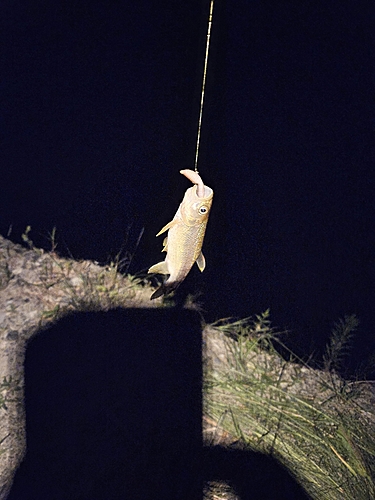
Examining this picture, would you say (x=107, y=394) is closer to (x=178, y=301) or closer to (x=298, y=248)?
(x=178, y=301)

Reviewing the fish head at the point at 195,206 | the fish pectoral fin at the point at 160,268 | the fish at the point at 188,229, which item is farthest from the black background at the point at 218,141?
the fish head at the point at 195,206

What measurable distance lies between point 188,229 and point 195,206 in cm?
13

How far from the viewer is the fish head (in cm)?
183

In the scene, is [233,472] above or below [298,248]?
below

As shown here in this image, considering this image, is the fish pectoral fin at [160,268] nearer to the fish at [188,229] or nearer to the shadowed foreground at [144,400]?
the fish at [188,229]

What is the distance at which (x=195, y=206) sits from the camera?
1.84 metres

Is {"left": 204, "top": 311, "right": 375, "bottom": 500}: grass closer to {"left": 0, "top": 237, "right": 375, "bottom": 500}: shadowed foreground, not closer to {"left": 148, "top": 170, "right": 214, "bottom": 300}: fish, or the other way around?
{"left": 0, "top": 237, "right": 375, "bottom": 500}: shadowed foreground

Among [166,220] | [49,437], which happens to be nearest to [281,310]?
[166,220]

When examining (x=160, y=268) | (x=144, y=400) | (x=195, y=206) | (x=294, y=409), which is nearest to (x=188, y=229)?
(x=195, y=206)

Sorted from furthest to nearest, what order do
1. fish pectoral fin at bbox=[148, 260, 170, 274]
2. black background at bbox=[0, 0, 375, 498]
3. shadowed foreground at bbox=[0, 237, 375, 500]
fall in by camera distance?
black background at bbox=[0, 0, 375, 498] < shadowed foreground at bbox=[0, 237, 375, 500] < fish pectoral fin at bbox=[148, 260, 170, 274]

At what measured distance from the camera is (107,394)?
9.59 feet

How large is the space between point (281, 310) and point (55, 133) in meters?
2.40

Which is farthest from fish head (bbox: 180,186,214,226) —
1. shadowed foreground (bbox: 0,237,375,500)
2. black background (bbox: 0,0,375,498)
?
shadowed foreground (bbox: 0,237,375,500)

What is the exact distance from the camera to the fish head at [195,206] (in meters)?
1.83
